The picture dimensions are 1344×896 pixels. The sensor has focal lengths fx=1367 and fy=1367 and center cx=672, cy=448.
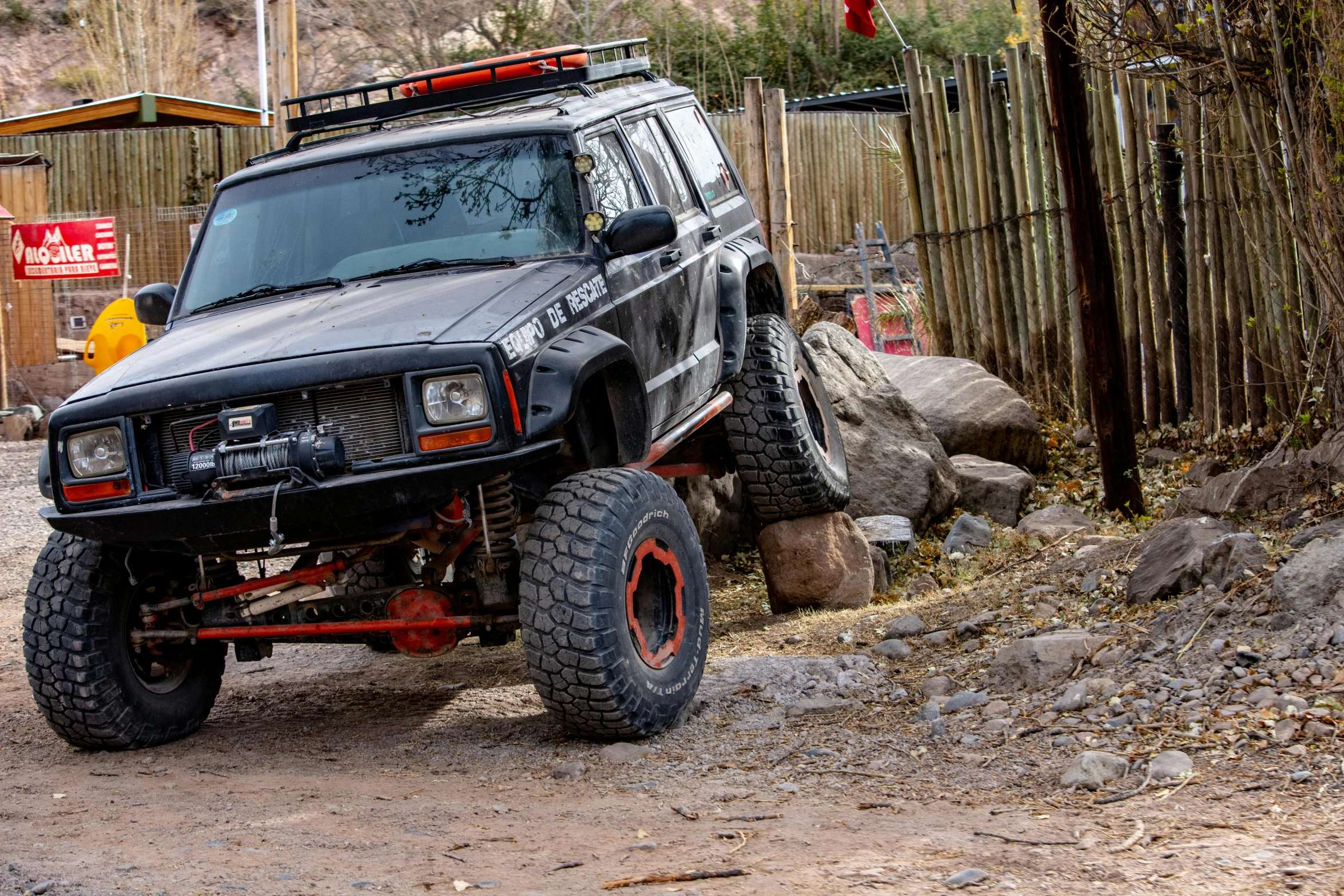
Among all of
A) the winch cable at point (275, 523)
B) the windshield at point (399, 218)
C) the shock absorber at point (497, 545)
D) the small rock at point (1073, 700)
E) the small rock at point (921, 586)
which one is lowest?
the small rock at point (921, 586)

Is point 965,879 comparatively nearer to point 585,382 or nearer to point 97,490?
point 585,382

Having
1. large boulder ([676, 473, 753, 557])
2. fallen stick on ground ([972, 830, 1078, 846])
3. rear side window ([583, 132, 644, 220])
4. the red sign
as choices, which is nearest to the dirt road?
fallen stick on ground ([972, 830, 1078, 846])

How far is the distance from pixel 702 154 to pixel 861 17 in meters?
3.49

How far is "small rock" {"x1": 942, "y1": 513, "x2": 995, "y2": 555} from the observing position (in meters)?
7.61

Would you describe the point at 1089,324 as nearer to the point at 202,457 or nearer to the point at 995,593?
the point at 995,593

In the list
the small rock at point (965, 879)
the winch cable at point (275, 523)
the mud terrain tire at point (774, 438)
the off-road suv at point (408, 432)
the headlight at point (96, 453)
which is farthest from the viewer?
the mud terrain tire at point (774, 438)

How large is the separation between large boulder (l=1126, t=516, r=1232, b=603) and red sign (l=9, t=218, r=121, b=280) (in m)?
12.2

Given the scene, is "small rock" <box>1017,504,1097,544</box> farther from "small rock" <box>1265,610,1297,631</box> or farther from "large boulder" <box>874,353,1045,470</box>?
"small rock" <box>1265,610,1297,631</box>

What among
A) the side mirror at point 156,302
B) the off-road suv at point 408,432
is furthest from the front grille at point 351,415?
the side mirror at point 156,302

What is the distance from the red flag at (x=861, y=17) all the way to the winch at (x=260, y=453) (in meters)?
6.62

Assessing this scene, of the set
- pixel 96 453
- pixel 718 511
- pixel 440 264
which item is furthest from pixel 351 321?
pixel 718 511

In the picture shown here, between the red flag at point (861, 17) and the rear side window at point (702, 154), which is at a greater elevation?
the red flag at point (861, 17)

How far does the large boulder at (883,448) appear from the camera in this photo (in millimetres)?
8102

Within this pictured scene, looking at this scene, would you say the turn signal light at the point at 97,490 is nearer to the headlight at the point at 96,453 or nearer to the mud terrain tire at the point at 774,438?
the headlight at the point at 96,453
